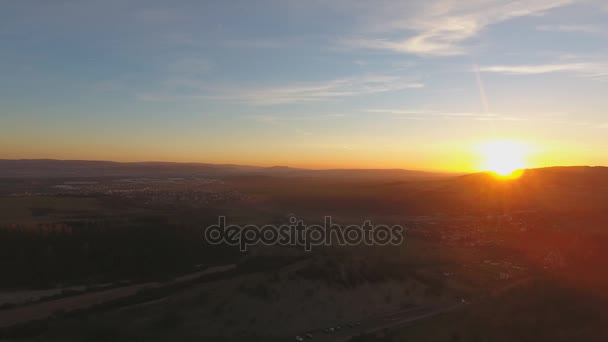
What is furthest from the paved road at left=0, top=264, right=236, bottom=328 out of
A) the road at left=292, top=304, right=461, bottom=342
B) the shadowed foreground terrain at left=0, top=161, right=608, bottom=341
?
the road at left=292, top=304, right=461, bottom=342

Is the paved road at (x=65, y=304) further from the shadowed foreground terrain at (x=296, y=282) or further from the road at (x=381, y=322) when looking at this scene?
the road at (x=381, y=322)

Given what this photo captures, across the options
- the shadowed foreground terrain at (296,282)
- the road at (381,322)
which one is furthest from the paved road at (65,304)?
the road at (381,322)

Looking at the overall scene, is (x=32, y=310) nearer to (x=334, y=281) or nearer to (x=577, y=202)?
(x=334, y=281)

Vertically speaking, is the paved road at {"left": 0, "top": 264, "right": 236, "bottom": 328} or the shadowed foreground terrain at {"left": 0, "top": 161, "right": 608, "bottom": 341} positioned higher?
the shadowed foreground terrain at {"left": 0, "top": 161, "right": 608, "bottom": 341}

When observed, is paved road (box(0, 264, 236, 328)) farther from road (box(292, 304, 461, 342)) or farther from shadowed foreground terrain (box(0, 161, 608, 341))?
road (box(292, 304, 461, 342))

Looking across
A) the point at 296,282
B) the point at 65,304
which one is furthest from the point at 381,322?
the point at 65,304

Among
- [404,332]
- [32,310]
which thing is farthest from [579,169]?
[32,310]

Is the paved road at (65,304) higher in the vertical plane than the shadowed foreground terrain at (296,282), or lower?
lower

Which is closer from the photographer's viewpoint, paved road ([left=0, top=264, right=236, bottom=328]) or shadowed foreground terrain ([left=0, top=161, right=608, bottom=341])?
shadowed foreground terrain ([left=0, top=161, right=608, bottom=341])

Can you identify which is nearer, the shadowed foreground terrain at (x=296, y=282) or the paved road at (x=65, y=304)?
the shadowed foreground terrain at (x=296, y=282)
